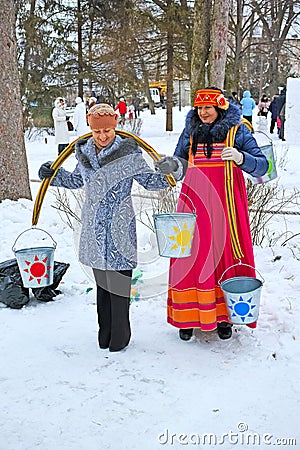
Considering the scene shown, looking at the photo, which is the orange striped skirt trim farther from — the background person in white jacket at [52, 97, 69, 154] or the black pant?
the background person in white jacket at [52, 97, 69, 154]

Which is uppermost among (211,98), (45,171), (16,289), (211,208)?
(211,98)

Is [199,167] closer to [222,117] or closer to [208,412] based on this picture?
[222,117]

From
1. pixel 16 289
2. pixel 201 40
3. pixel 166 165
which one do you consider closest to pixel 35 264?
pixel 16 289

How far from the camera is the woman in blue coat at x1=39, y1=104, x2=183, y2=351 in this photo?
131 inches

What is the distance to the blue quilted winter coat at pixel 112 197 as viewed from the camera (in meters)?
Answer: 3.33

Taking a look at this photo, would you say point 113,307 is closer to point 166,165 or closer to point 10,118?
point 166,165

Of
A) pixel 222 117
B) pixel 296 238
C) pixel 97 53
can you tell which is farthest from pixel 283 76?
pixel 222 117

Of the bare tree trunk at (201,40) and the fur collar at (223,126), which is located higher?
the bare tree trunk at (201,40)

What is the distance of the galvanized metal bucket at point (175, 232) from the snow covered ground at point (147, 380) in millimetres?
708

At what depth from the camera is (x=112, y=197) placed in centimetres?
335

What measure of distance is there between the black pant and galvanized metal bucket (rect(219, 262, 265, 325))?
2.11 feet

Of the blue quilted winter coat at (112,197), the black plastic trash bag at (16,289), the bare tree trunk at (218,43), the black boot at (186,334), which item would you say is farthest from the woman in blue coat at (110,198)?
the bare tree trunk at (218,43)

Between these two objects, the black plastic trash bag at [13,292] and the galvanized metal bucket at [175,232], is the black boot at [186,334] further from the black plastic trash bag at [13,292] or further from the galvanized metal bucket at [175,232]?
the black plastic trash bag at [13,292]

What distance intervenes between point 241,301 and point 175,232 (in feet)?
1.97
